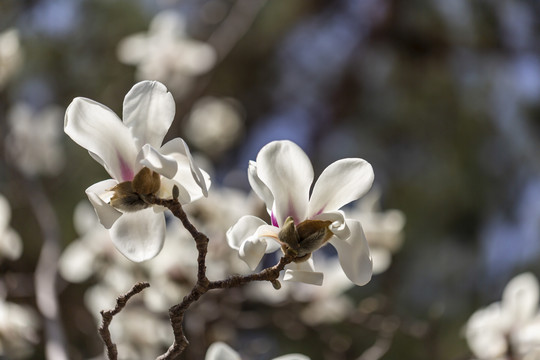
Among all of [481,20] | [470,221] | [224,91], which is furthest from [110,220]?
[481,20]

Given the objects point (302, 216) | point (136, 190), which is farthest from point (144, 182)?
point (302, 216)

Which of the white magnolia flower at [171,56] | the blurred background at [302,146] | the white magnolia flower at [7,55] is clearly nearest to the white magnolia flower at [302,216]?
the blurred background at [302,146]

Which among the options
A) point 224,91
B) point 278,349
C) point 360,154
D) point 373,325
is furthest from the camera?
point 224,91

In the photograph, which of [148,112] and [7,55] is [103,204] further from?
[7,55]

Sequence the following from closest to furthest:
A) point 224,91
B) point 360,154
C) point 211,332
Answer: point 211,332
point 360,154
point 224,91

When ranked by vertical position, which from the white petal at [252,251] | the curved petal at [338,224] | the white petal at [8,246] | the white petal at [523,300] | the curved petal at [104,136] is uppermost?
the white petal at [8,246]

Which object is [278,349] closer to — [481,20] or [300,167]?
[300,167]

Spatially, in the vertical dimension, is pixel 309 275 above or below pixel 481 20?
below

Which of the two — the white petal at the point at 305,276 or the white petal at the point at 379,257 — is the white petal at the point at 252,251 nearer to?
the white petal at the point at 305,276
